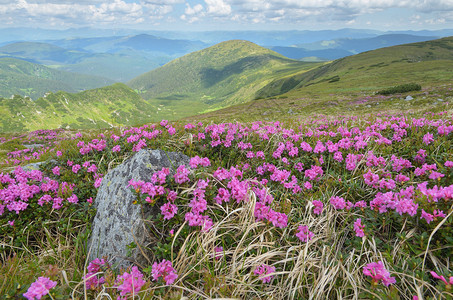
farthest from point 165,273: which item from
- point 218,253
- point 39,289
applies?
point 39,289

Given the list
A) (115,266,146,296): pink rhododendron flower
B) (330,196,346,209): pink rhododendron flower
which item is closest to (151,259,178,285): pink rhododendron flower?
(115,266,146,296): pink rhododendron flower

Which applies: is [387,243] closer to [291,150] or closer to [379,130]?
[291,150]

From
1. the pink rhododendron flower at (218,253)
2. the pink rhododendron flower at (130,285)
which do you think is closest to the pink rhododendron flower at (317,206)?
the pink rhododendron flower at (218,253)

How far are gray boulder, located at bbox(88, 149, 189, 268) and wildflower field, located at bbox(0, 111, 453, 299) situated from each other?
176mm

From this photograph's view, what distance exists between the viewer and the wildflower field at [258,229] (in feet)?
8.50

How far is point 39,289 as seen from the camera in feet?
7.05

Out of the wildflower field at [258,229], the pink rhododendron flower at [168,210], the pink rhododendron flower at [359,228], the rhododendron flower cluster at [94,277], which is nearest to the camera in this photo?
the wildflower field at [258,229]

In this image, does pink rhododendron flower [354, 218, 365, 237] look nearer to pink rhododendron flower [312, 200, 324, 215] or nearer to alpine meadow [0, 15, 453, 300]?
alpine meadow [0, 15, 453, 300]

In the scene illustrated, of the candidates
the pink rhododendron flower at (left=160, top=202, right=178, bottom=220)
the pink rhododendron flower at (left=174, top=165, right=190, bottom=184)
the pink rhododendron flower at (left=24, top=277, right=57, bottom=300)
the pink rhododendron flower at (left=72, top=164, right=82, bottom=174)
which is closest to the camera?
the pink rhododendron flower at (left=24, top=277, right=57, bottom=300)

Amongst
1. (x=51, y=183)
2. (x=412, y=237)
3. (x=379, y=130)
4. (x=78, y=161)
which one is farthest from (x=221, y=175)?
(x=379, y=130)

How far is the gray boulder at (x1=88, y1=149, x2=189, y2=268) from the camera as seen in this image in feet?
10.9

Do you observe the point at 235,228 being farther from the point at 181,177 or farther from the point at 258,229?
the point at 181,177

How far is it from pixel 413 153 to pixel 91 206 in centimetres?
690

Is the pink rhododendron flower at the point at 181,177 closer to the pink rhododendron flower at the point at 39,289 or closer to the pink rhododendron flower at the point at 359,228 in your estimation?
the pink rhododendron flower at the point at 39,289
